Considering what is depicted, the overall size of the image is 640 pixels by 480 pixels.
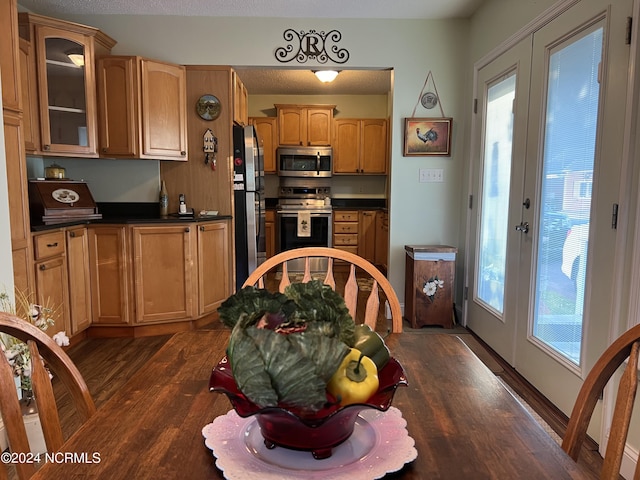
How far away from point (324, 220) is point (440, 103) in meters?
2.55

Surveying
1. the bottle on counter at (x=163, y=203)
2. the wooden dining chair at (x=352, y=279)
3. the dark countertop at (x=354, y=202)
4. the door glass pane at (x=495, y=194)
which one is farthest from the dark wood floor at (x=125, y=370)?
the dark countertop at (x=354, y=202)

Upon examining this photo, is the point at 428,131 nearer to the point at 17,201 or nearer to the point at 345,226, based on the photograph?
the point at 345,226

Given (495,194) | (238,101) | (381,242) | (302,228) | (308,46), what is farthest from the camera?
(381,242)

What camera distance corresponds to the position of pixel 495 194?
307 cm

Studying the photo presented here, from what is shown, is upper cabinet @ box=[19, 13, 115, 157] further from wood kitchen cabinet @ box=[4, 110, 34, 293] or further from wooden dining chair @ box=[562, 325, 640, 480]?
wooden dining chair @ box=[562, 325, 640, 480]

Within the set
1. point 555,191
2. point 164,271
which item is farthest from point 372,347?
point 164,271

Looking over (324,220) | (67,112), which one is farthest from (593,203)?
(324,220)

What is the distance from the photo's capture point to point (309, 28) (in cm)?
349

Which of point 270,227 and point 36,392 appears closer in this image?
point 36,392

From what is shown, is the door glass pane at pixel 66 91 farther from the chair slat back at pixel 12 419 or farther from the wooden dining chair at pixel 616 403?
the wooden dining chair at pixel 616 403

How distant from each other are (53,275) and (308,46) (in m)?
2.47

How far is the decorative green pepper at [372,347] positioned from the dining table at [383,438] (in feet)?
0.42

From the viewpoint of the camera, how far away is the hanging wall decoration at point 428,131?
359 cm

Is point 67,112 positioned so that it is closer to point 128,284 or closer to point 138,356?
point 128,284
